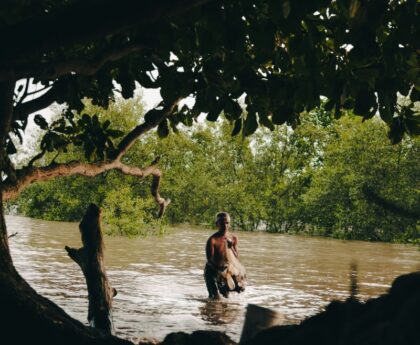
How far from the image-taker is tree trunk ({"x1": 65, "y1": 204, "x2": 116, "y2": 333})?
6816 mm

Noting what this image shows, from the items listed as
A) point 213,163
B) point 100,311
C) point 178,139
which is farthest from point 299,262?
point 213,163

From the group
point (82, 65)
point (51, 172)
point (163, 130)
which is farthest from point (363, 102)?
point (51, 172)

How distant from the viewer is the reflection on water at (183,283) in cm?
972

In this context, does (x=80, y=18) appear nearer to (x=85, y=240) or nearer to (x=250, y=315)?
(x=250, y=315)

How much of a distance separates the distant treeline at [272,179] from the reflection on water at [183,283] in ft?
71.9

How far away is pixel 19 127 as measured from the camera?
6766 millimetres

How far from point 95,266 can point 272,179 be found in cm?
5139

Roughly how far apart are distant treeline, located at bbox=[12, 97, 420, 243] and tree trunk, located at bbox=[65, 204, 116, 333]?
38.1m

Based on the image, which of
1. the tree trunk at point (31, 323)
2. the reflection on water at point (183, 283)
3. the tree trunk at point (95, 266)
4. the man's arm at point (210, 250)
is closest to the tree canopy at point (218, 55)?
the tree trunk at point (95, 266)

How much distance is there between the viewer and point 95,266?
686 centimetres

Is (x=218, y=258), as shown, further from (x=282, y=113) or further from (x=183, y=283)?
(x=282, y=113)

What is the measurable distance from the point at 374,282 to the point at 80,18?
15427 mm

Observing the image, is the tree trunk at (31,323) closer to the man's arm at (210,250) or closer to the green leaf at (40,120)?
the green leaf at (40,120)

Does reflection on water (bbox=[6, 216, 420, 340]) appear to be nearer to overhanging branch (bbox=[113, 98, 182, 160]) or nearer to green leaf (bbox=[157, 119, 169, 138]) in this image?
overhanging branch (bbox=[113, 98, 182, 160])
